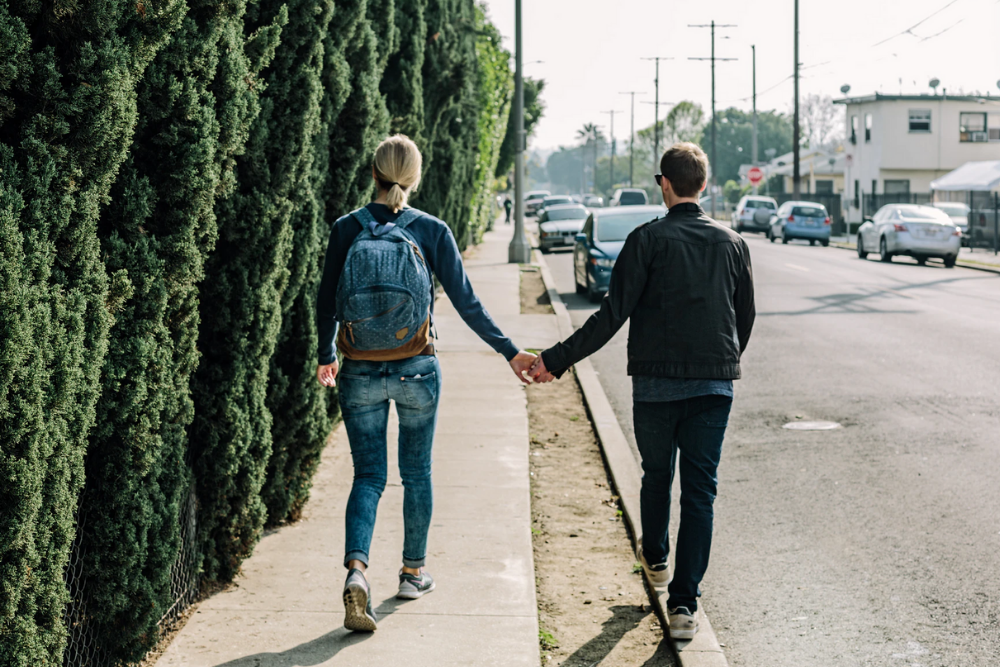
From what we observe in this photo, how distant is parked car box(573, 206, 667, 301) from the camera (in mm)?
19562

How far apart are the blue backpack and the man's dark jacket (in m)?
0.76

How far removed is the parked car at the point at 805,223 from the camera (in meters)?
42.0

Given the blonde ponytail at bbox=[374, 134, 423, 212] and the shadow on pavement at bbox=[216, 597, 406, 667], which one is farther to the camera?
the blonde ponytail at bbox=[374, 134, 423, 212]

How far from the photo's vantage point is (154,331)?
13.6 feet

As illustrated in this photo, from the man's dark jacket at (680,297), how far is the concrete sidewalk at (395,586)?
127cm

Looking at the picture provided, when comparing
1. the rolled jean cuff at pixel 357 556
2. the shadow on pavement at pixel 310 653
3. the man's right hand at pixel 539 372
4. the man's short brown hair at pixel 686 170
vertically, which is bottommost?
the shadow on pavement at pixel 310 653

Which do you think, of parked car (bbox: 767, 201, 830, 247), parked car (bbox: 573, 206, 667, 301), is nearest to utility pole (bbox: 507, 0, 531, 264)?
parked car (bbox: 573, 206, 667, 301)

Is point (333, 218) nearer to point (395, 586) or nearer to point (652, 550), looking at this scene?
point (395, 586)

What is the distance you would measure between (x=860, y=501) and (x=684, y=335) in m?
3.11

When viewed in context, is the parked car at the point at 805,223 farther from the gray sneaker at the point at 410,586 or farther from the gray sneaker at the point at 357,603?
the gray sneaker at the point at 357,603

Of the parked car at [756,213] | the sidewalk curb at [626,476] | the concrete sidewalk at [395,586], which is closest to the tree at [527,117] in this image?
the parked car at [756,213]

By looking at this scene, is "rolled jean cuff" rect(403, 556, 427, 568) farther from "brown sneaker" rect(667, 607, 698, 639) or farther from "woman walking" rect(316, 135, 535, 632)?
"brown sneaker" rect(667, 607, 698, 639)

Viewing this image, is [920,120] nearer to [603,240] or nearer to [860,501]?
[603,240]

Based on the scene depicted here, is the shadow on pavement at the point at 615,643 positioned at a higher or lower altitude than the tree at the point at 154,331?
lower
